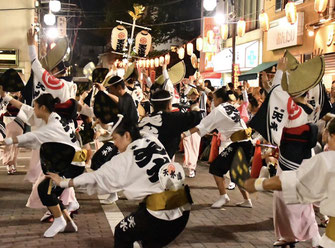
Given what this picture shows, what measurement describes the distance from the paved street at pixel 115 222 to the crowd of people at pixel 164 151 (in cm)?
26

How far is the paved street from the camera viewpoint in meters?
6.16

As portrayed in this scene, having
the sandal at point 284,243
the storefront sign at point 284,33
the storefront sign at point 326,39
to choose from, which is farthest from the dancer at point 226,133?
the storefront sign at point 284,33

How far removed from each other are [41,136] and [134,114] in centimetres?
179

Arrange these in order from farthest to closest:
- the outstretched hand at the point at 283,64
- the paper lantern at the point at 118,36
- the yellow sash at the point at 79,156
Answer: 1. the paper lantern at the point at 118,36
2. the yellow sash at the point at 79,156
3. the outstretched hand at the point at 283,64

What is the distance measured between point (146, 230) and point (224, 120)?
13.9 feet

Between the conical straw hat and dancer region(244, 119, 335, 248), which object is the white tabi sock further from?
the conical straw hat

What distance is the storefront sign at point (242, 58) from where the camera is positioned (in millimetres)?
24344

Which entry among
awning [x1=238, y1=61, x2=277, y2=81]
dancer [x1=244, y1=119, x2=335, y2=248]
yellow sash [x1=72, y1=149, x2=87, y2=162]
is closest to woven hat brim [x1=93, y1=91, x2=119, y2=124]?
yellow sash [x1=72, y1=149, x2=87, y2=162]

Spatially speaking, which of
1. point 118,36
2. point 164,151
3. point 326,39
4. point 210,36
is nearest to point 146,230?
point 164,151

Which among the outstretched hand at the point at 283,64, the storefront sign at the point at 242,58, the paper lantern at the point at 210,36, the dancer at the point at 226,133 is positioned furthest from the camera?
the paper lantern at the point at 210,36

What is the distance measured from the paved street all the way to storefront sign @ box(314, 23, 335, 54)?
8.78 meters

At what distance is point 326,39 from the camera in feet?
55.2

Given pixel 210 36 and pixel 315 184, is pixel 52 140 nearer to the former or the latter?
Result: pixel 315 184

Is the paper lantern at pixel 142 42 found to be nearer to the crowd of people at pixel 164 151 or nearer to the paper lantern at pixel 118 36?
the paper lantern at pixel 118 36
